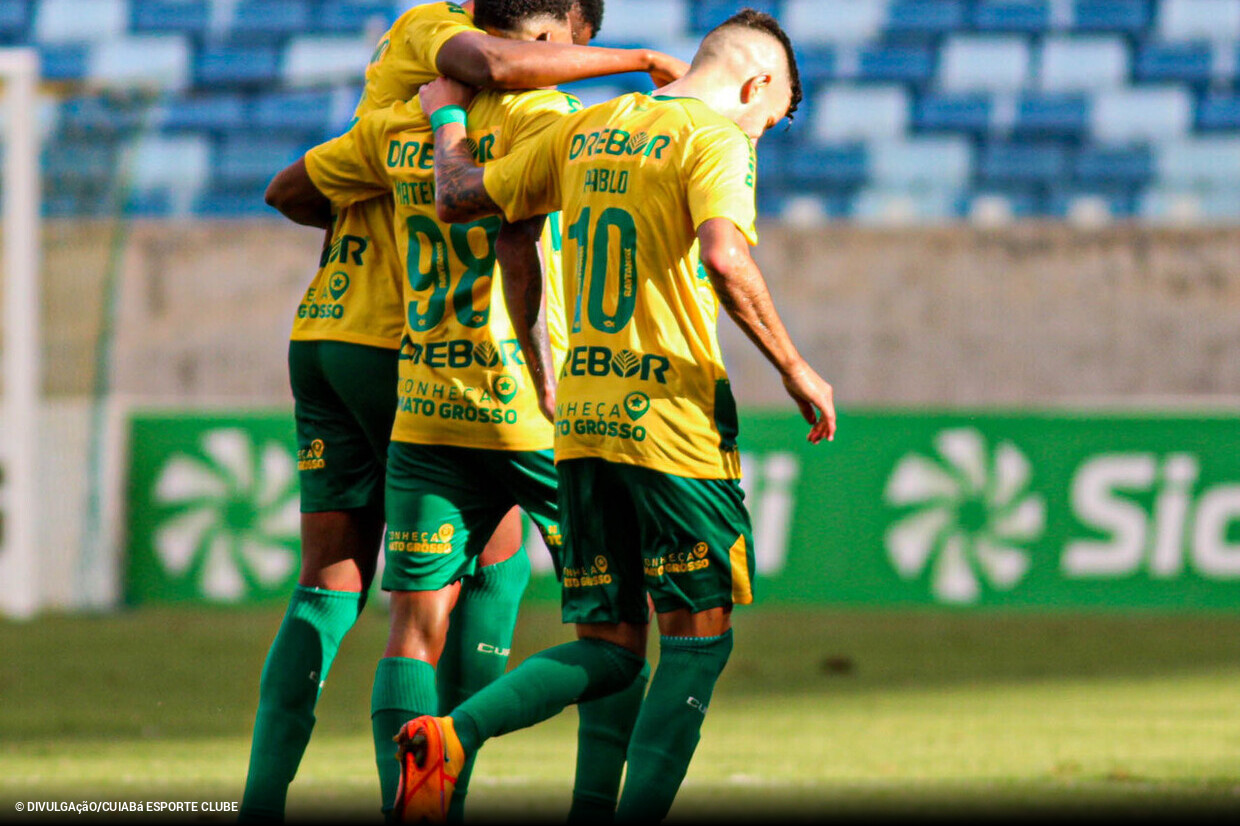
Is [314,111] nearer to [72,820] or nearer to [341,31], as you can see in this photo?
[341,31]

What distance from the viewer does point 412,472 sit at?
3.41 metres

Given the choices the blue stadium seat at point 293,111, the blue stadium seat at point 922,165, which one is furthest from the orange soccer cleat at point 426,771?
the blue stadium seat at point 293,111

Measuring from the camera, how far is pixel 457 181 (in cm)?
321

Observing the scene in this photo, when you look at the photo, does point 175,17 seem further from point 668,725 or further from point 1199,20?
point 668,725

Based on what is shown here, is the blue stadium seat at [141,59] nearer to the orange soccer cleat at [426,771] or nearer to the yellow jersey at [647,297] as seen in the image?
the yellow jersey at [647,297]

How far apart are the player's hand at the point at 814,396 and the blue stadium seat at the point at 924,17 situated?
1154 centimetres

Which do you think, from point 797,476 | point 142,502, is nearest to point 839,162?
point 797,476

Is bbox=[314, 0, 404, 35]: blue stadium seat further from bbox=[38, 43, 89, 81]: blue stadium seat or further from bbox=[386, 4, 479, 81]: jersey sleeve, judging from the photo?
bbox=[386, 4, 479, 81]: jersey sleeve

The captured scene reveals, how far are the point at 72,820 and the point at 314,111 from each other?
10.5 meters

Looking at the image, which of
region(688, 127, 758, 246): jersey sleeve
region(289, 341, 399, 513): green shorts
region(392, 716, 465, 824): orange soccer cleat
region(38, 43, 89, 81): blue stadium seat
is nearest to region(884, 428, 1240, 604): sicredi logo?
region(289, 341, 399, 513): green shorts

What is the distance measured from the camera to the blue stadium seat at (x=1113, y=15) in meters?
13.6

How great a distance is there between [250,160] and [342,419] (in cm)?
885

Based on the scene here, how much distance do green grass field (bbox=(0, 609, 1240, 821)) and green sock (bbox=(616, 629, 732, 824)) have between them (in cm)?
67

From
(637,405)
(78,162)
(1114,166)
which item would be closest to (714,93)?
(637,405)
